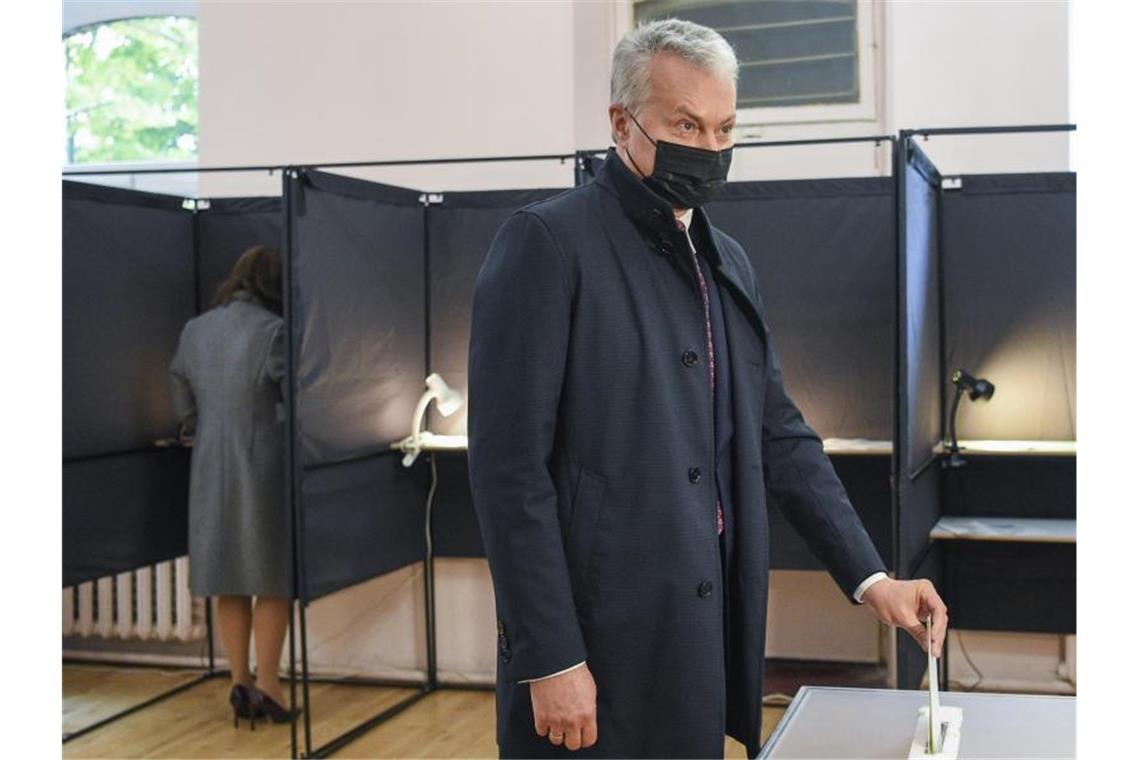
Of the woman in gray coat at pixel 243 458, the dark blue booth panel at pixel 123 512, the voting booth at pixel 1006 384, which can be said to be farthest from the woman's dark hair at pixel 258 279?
the voting booth at pixel 1006 384

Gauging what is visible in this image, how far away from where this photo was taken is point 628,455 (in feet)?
4.92

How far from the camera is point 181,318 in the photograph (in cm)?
493

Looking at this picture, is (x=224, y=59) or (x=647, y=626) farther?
(x=224, y=59)

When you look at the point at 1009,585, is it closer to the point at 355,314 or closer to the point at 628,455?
the point at 355,314

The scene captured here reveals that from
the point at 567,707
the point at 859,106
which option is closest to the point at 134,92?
the point at 859,106

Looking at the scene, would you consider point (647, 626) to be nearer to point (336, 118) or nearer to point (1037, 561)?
point (1037, 561)

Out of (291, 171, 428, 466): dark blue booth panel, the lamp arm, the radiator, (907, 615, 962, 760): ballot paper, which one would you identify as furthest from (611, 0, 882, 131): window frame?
(907, 615, 962, 760): ballot paper

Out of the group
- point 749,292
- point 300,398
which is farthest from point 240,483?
point 749,292

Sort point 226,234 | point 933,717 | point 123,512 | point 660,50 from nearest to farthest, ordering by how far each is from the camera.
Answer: point 933,717 < point 660,50 < point 123,512 < point 226,234

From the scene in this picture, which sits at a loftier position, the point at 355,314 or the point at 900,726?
the point at 355,314

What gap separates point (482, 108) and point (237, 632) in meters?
2.07

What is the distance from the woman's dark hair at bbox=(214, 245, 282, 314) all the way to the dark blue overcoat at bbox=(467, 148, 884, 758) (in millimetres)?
2889
